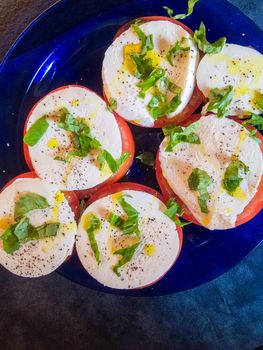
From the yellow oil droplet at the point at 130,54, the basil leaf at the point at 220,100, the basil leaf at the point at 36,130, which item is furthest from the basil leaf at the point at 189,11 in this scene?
the basil leaf at the point at 36,130

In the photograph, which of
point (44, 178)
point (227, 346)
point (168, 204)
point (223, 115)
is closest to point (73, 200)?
point (44, 178)

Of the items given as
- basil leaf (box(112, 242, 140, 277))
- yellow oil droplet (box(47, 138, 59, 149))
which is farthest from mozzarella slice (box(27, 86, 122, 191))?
basil leaf (box(112, 242, 140, 277))

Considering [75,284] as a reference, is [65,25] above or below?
above

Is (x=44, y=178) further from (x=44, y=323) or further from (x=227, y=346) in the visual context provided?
(x=227, y=346)

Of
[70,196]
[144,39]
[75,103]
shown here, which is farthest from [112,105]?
[70,196]

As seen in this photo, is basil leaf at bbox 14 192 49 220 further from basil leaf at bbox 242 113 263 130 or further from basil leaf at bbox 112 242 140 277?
basil leaf at bbox 242 113 263 130

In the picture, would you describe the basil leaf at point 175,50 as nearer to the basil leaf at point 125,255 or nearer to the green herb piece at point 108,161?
the green herb piece at point 108,161
